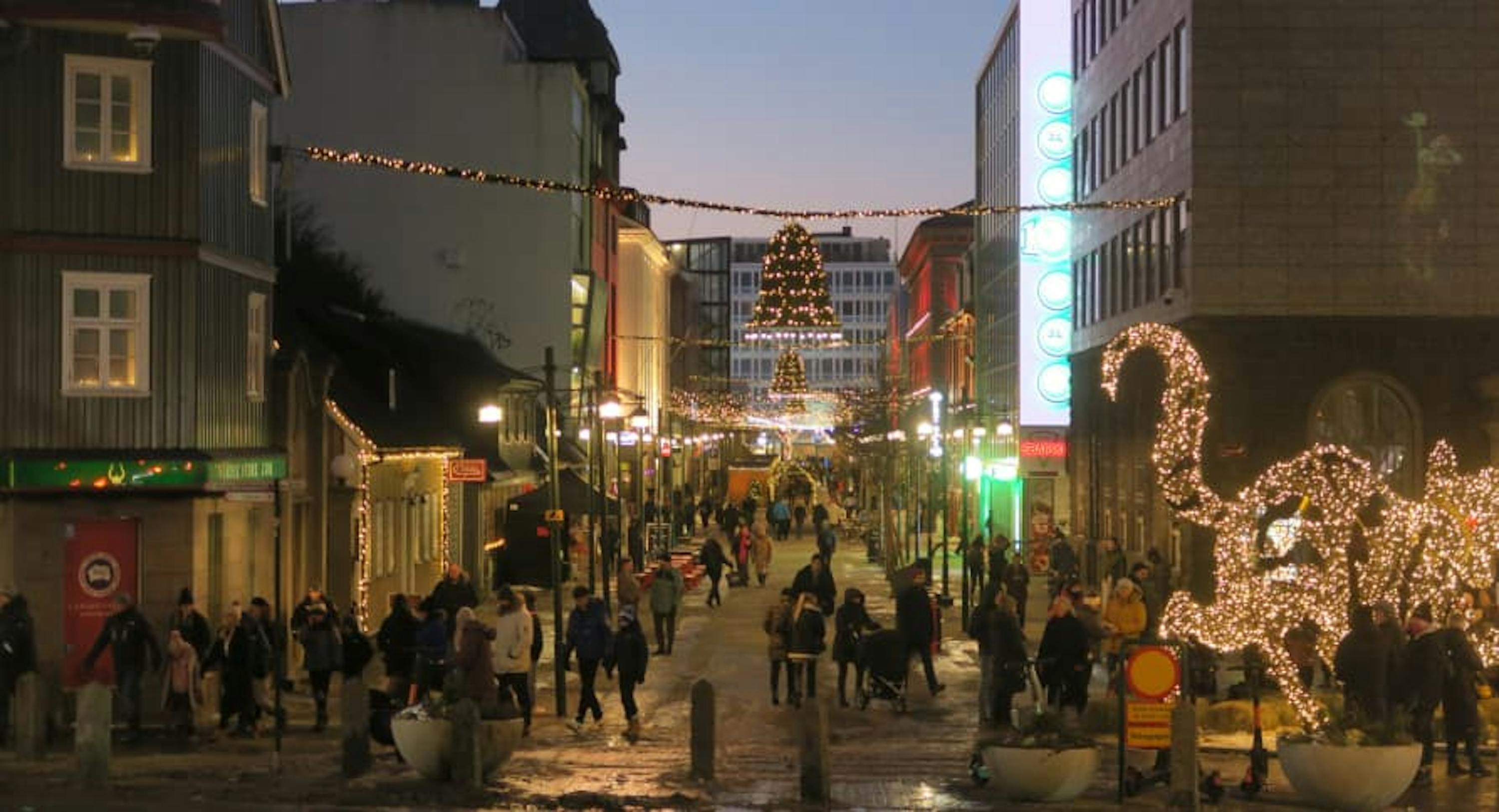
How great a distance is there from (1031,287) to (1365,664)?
43175 mm

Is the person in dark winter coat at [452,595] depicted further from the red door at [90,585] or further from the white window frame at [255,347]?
the red door at [90,585]

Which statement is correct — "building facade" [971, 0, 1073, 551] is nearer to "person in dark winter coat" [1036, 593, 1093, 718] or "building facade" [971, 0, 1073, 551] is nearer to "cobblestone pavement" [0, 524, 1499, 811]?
"cobblestone pavement" [0, 524, 1499, 811]

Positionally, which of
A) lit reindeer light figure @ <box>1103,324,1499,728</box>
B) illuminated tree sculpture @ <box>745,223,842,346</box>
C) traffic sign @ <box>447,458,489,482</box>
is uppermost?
illuminated tree sculpture @ <box>745,223,842,346</box>

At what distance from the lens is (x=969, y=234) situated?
376ft

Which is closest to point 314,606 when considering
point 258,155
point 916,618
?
point 258,155

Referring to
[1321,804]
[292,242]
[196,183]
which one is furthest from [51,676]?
[292,242]

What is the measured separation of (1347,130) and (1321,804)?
22.2 meters

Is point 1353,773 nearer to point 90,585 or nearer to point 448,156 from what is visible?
point 90,585

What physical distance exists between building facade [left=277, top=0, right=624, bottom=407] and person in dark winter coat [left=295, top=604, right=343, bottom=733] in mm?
33332

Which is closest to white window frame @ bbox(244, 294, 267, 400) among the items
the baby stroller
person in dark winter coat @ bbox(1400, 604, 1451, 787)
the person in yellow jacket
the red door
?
the red door

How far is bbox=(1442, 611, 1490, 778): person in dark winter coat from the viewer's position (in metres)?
21.9

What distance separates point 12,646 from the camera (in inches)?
933

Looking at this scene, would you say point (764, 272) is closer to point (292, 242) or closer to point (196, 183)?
point (292, 242)

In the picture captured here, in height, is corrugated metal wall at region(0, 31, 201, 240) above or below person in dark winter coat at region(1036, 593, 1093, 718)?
above
